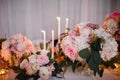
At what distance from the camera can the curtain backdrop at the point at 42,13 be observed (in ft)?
8.34

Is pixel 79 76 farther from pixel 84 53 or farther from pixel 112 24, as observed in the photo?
pixel 112 24

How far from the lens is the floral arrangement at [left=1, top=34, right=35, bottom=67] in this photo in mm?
1187

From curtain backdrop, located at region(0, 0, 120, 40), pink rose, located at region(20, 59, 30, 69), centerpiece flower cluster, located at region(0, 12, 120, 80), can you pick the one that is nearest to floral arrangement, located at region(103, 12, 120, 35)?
centerpiece flower cluster, located at region(0, 12, 120, 80)

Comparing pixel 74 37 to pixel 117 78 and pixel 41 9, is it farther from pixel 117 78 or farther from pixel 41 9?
pixel 41 9

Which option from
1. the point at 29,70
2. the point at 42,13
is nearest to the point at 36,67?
the point at 29,70

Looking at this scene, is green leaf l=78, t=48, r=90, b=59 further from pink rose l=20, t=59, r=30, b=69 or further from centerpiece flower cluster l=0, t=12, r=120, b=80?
pink rose l=20, t=59, r=30, b=69

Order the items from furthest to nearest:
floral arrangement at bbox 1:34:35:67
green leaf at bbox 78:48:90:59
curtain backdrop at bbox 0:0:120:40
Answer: curtain backdrop at bbox 0:0:120:40 < floral arrangement at bbox 1:34:35:67 < green leaf at bbox 78:48:90:59

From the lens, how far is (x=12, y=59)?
1.21 metres

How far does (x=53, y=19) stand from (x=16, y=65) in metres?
1.62

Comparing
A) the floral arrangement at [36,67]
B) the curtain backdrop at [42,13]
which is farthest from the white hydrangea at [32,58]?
the curtain backdrop at [42,13]

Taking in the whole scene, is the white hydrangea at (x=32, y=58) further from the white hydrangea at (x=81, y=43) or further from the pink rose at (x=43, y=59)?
the white hydrangea at (x=81, y=43)

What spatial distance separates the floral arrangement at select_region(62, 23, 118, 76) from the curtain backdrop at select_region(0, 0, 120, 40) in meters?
1.60

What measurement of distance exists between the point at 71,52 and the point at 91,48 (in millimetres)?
102

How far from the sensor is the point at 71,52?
1067 millimetres
